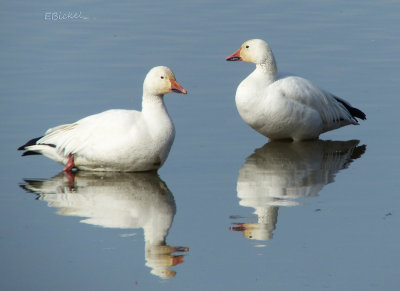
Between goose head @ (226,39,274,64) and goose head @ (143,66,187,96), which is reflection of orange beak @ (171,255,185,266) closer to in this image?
goose head @ (143,66,187,96)

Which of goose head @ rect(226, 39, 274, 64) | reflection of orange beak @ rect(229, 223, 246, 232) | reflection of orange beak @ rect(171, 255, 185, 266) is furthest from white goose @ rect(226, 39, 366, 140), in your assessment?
reflection of orange beak @ rect(171, 255, 185, 266)

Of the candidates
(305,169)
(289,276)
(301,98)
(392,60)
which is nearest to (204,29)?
(392,60)

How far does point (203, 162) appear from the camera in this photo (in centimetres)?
930

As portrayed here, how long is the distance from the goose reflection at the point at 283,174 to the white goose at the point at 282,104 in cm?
21

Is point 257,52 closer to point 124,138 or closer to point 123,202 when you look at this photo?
point 124,138

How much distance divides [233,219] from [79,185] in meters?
1.79

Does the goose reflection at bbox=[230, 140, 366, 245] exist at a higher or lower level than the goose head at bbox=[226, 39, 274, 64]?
lower

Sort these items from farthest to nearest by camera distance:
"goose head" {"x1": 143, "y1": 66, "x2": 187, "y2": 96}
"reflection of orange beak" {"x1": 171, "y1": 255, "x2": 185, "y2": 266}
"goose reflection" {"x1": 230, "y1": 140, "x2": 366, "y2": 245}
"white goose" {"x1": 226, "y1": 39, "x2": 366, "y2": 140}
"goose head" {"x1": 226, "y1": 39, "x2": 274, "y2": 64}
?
"goose head" {"x1": 226, "y1": 39, "x2": 274, "y2": 64}
"white goose" {"x1": 226, "y1": 39, "x2": 366, "y2": 140}
"goose head" {"x1": 143, "y1": 66, "x2": 187, "y2": 96}
"goose reflection" {"x1": 230, "y1": 140, "x2": 366, "y2": 245}
"reflection of orange beak" {"x1": 171, "y1": 255, "x2": 185, "y2": 266}

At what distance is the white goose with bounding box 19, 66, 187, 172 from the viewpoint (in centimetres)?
865

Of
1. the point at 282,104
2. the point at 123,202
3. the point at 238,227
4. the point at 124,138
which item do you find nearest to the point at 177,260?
the point at 238,227

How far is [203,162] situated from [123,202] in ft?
4.94

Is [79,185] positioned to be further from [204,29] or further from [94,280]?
[204,29]

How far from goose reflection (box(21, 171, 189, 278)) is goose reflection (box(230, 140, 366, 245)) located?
0.70 metres

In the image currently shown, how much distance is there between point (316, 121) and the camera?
10422 mm
